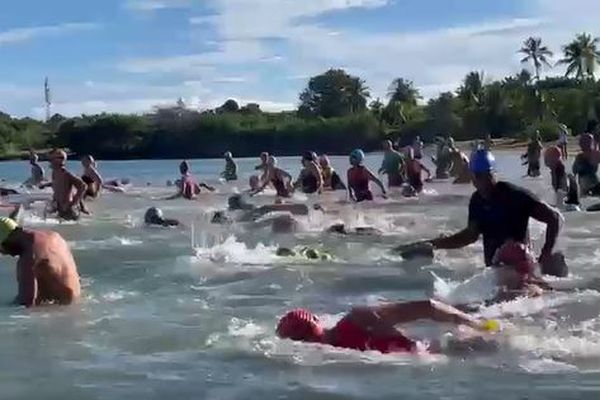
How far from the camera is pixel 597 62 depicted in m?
98.4

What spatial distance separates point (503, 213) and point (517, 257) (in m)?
0.36

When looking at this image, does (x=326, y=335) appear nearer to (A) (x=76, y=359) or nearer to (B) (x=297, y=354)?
(B) (x=297, y=354)

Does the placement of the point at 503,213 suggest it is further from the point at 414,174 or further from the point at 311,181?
the point at 414,174

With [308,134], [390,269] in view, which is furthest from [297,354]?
[308,134]

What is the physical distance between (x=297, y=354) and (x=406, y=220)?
12.4 meters

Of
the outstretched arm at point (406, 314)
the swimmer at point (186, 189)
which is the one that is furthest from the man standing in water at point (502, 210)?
the swimmer at point (186, 189)

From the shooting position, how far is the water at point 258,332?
23.3ft

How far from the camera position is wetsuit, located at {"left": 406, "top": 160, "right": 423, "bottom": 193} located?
2648 centimetres

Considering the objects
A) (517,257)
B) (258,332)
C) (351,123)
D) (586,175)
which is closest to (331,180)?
(586,175)

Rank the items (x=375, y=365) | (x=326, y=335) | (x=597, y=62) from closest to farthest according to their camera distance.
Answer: (x=375, y=365) → (x=326, y=335) → (x=597, y=62)

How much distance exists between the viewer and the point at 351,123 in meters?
89.1

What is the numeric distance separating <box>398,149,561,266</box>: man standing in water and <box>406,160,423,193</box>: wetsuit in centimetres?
1722

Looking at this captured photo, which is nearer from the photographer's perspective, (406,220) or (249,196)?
(406,220)

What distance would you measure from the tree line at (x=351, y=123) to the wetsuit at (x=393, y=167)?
48837 millimetres
